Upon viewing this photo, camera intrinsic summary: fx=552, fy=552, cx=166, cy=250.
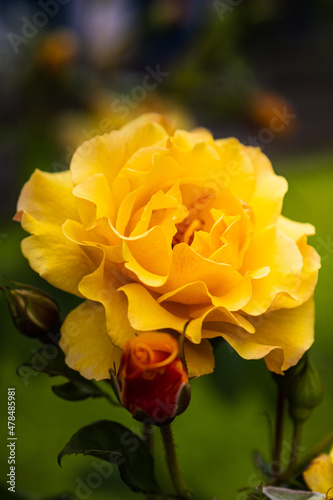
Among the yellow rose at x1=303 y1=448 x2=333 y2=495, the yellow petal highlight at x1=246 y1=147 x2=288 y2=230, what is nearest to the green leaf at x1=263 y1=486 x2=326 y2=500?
the yellow rose at x1=303 y1=448 x2=333 y2=495

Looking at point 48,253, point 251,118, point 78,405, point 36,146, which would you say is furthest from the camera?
point 251,118

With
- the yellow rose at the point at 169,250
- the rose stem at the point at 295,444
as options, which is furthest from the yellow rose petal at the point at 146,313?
the rose stem at the point at 295,444

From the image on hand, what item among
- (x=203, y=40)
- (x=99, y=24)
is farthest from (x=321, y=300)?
(x=99, y=24)

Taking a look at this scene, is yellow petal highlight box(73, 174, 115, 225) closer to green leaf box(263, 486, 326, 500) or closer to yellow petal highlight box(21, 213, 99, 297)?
yellow petal highlight box(21, 213, 99, 297)

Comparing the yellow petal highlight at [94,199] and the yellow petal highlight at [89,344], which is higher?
the yellow petal highlight at [94,199]

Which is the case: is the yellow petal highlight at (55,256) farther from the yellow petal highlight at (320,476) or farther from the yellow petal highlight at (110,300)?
the yellow petal highlight at (320,476)

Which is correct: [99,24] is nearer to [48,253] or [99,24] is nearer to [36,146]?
[36,146]

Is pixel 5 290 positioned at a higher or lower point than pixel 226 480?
higher
